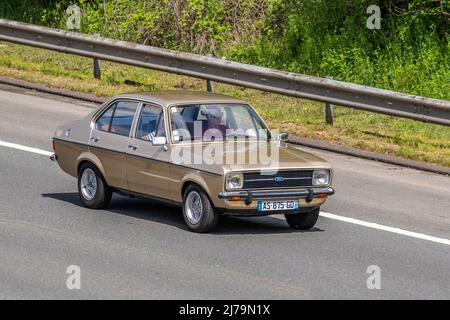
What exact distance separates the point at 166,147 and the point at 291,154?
1.51 metres

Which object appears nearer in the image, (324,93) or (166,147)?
(166,147)

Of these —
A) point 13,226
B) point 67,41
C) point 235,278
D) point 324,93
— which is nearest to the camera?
point 235,278

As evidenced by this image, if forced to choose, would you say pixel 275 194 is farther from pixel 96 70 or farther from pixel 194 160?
pixel 96 70

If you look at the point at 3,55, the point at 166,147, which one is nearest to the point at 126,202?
the point at 166,147

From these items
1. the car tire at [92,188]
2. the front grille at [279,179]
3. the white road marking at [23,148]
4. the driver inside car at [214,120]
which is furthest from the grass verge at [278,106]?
the car tire at [92,188]

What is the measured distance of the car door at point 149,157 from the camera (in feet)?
47.3

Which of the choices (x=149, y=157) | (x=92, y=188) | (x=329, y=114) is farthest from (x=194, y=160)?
(x=329, y=114)

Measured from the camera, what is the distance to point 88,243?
13.5 metres

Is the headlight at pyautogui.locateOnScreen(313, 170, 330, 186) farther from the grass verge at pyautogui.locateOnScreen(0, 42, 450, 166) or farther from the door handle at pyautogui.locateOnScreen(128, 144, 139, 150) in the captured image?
the grass verge at pyautogui.locateOnScreen(0, 42, 450, 166)

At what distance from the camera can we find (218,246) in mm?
13445

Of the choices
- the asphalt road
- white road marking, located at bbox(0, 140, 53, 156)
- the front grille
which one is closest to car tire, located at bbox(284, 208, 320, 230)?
the asphalt road

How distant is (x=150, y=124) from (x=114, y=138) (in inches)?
22.4

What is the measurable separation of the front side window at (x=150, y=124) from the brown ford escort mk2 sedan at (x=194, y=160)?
0.01 m

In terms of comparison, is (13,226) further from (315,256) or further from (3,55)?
(3,55)
